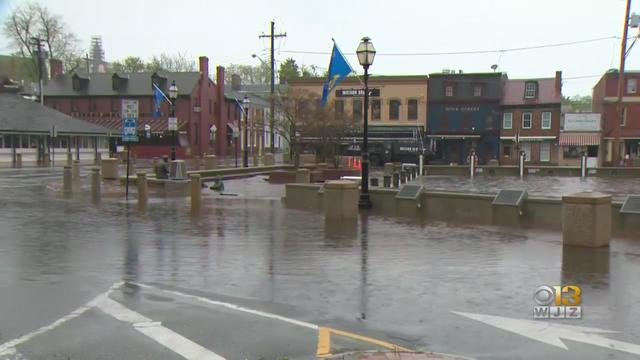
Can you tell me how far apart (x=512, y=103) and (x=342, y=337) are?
55573 mm

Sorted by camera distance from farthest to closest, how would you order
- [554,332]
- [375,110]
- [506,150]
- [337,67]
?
[375,110] → [506,150] → [337,67] → [554,332]

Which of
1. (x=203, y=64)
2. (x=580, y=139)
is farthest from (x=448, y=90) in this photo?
(x=203, y=64)

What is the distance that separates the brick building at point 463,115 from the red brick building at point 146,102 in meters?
24.5

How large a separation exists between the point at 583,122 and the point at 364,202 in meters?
47.4

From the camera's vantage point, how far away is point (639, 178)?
34.7 meters

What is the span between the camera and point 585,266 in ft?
30.8

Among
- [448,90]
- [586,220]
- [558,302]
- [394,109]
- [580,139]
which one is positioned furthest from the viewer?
[394,109]

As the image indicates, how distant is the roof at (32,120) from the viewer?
47500mm

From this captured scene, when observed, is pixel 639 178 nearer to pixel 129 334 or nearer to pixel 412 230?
pixel 412 230

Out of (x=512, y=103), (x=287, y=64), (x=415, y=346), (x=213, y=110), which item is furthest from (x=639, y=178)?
(x=287, y=64)

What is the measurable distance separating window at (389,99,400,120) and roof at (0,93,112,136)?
92.1ft

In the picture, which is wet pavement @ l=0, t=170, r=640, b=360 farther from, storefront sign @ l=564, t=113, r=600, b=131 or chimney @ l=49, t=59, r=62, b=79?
chimney @ l=49, t=59, r=62, b=79

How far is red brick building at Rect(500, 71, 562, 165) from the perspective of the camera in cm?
Result: 5644

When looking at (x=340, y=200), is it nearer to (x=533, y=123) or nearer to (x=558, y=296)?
(x=558, y=296)
